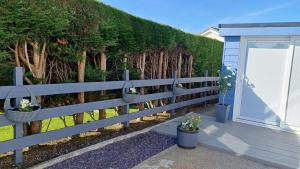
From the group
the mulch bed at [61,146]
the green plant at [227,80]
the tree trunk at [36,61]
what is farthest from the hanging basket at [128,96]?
the green plant at [227,80]

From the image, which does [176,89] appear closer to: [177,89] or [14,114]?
[177,89]

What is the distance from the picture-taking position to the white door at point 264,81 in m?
5.59

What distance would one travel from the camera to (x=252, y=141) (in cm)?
455

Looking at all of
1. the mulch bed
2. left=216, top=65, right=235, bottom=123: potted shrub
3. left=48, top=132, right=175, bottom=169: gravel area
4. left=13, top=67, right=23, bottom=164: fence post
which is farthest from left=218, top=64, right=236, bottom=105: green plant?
left=13, top=67, right=23, bottom=164: fence post

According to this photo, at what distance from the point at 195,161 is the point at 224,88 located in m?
2.84

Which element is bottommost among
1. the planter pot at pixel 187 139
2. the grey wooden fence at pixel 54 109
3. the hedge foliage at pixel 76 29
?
the planter pot at pixel 187 139

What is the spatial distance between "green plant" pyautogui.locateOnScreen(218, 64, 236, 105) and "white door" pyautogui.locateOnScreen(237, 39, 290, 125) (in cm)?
26

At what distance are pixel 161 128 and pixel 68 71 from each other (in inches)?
85.1

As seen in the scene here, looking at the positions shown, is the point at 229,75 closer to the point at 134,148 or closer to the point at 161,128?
the point at 161,128

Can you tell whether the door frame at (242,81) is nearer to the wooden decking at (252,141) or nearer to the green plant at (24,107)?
the wooden decking at (252,141)

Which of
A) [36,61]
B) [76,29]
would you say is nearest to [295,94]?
[76,29]

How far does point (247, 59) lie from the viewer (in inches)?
236

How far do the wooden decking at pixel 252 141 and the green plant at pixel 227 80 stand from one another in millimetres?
813

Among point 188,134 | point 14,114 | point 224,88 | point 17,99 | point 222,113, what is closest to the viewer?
point 14,114
